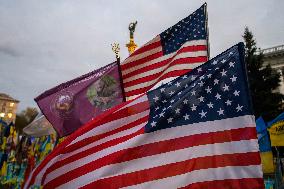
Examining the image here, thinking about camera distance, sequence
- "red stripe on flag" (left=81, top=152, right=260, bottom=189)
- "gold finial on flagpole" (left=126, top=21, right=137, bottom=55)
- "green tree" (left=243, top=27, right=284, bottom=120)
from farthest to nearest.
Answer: "green tree" (left=243, top=27, right=284, bottom=120), "gold finial on flagpole" (left=126, top=21, right=137, bottom=55), "red stripe on flag" (left=81, top=152, right=260, bottom=189)

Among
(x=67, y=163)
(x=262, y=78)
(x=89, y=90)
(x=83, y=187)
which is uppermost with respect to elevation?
(x=262, y=78)

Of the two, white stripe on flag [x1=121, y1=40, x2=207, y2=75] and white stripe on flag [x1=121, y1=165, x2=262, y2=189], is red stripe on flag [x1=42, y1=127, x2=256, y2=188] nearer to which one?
white stripe on flag [x1=121, y1=165, x2=262, y2=189]

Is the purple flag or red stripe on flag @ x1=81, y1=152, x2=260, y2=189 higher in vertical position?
the purple flag

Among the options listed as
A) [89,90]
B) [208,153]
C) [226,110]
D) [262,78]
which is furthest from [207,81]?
[262,78]

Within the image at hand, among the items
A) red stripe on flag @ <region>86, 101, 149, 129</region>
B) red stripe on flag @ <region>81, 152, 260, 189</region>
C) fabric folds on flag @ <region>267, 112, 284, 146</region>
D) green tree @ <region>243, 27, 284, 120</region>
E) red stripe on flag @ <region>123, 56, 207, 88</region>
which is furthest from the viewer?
green tree @ <region>243, 27, 284, 120</region>

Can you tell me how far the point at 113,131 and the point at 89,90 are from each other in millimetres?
3470

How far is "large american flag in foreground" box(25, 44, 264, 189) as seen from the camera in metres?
4.33

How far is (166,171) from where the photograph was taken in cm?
444

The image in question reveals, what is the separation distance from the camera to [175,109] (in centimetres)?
474

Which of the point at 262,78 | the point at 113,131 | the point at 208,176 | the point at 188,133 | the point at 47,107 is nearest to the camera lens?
the point at 208,176

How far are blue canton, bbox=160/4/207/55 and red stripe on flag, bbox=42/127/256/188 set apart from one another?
349 centimetres

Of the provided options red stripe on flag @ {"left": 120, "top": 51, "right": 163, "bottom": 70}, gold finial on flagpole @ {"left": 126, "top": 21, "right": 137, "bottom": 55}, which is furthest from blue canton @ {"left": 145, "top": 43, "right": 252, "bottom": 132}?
gold finial on flagpole @ {"left": 126, "top": 21, "right": 137, "bottom": 55}

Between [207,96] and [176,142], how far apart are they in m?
0.73

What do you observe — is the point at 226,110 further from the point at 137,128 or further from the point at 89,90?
the point at 89,90
